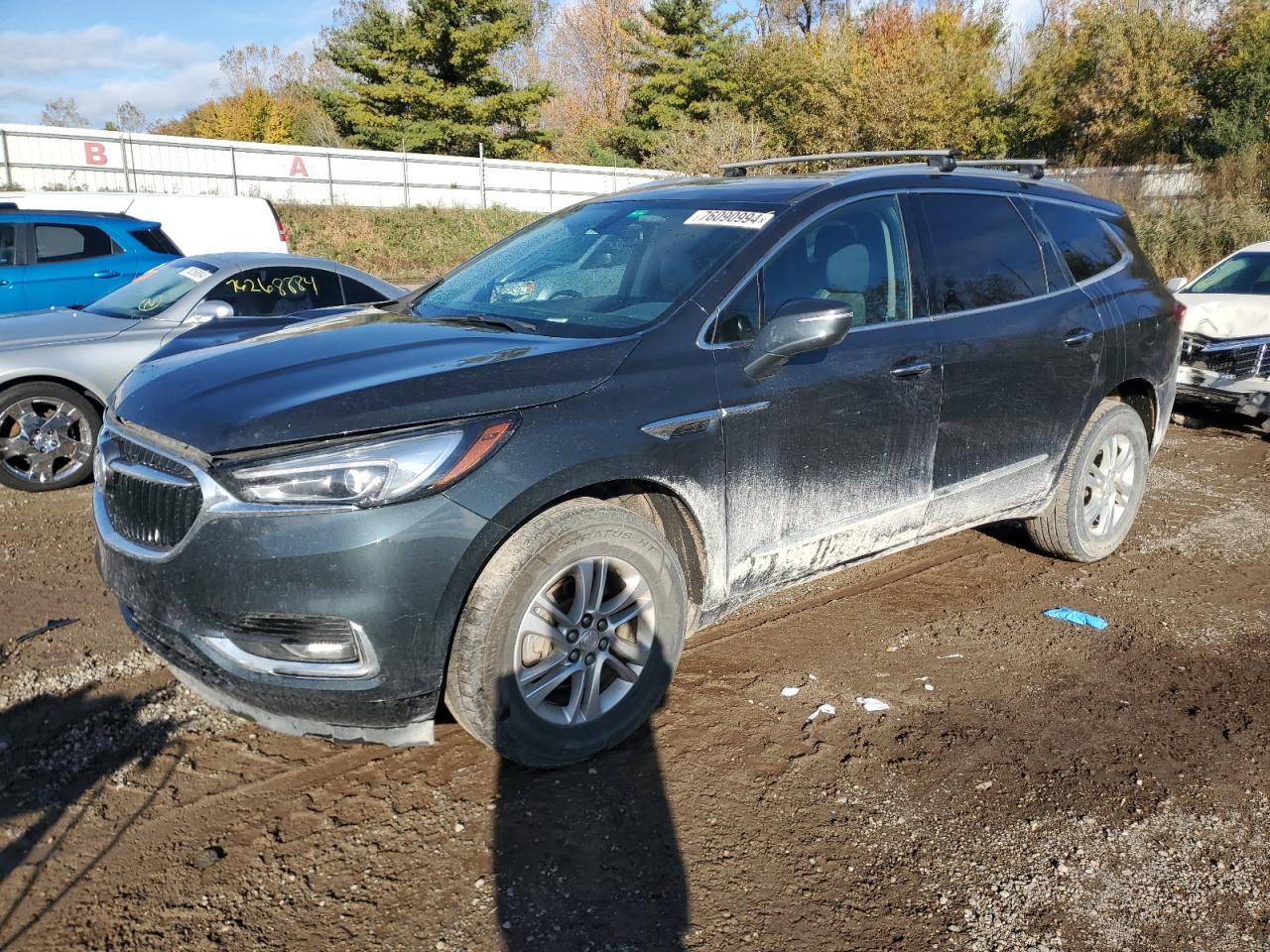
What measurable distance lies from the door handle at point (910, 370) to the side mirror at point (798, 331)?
1.77ft

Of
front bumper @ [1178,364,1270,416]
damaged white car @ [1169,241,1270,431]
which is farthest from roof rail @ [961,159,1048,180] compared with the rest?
front bumper @ [1178,364,1270,416]

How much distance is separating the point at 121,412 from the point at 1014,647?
3.60 meters

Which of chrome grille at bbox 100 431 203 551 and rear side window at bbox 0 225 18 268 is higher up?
rear side window at bbox 0 225 18 268

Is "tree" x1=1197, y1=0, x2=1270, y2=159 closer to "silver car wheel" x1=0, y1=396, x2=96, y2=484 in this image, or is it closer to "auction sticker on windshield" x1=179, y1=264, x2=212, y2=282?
"auction sticker on windshield" x1=179, y1=264, x2=212, y2=282

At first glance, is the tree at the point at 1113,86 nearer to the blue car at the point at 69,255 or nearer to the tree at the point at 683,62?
the tree at the point at 683,62

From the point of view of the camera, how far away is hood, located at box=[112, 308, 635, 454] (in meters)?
2.76

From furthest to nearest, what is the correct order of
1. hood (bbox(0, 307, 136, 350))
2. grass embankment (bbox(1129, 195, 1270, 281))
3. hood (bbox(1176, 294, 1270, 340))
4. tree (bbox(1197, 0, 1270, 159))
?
tree (bbox(1197, 0, 1270, 159)) < grass embankment (bbox(1129, 195, 1270, 281)) < hood (bbox(1176, 294, 1270, 340)) < hood (bbox(0, 307, 136, 350))

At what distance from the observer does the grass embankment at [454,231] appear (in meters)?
19.4

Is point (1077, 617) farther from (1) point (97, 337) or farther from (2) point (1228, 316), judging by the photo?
(1) point (97, 337)

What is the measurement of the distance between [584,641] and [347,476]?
0.93 m

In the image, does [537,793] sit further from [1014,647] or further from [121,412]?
[1014,647]

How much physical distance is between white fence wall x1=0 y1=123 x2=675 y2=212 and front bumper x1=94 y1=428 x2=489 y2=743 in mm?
24484

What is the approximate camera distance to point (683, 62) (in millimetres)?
44000

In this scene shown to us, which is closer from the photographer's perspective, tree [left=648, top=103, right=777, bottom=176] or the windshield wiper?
the windshield wiper
